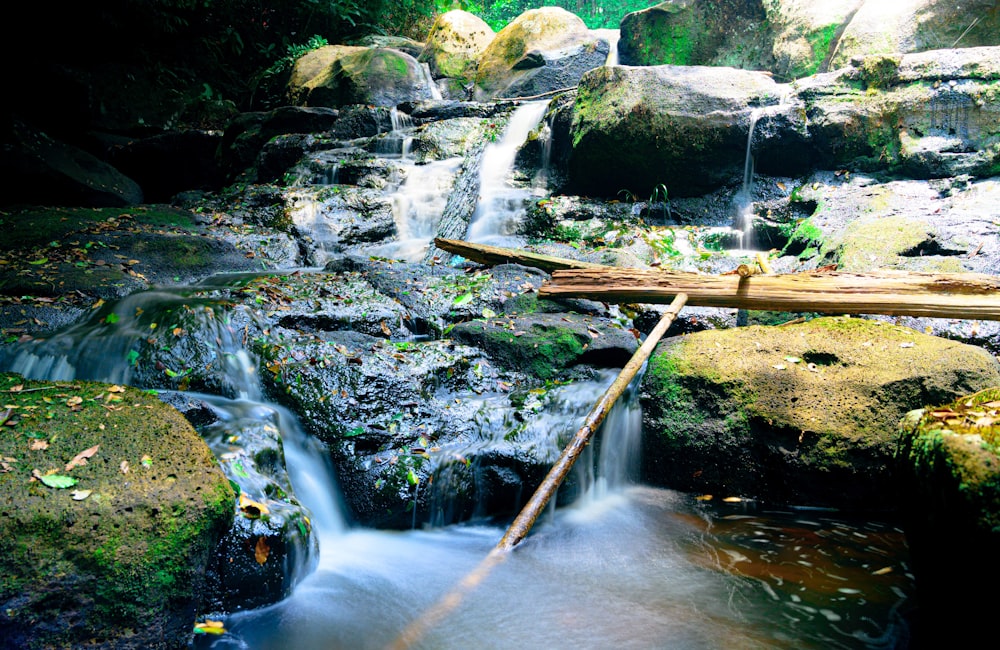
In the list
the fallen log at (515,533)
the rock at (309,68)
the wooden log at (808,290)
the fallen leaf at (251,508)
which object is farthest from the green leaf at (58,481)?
the rock at (309,68)

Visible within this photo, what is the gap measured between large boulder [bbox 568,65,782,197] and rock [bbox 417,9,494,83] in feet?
23.7

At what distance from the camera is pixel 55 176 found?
9.21 m

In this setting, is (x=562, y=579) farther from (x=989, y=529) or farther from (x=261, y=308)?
(x=261, y=308)

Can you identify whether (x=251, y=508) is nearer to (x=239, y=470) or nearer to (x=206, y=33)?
(x=239, y=470)

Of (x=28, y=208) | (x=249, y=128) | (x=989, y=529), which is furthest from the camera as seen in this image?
(x=249, y=128)

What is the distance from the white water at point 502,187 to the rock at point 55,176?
5981mm

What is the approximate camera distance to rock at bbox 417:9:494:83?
15664 mm

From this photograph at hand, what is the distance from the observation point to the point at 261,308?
534 cm

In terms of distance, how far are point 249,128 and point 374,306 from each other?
8402mm

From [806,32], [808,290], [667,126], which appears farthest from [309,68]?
[808,290]

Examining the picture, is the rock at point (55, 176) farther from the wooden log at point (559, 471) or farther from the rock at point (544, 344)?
the wooden log at point (559, 471)

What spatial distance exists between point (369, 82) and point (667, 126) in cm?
747

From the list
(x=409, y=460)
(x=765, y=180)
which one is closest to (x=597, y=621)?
(x=409, y=460)

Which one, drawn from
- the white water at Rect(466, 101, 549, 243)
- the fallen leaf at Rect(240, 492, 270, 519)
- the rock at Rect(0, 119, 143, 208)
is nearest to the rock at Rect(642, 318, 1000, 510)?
the fallen leaf at Rect(240, 492, 270, 519)
